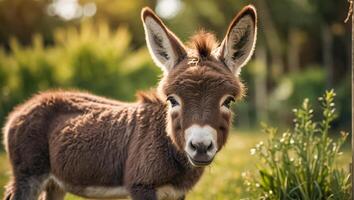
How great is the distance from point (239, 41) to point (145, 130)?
126 cm

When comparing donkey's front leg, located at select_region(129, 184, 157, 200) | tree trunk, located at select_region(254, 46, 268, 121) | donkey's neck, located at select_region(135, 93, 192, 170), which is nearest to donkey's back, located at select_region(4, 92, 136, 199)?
donkey's neck, located at select_region(135, 93, 192, 170)

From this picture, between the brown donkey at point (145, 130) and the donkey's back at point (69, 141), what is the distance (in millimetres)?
10

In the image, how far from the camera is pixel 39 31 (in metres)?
37.2

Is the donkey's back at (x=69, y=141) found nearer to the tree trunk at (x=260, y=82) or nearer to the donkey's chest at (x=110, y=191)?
the donkey's chest at (x=110, y=191)

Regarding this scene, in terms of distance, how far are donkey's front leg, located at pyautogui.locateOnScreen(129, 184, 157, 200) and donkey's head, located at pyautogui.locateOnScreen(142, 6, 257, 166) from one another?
499 mm

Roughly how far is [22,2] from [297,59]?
1682cm

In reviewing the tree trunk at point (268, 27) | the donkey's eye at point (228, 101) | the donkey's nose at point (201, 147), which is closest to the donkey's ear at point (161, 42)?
the donkey's eye at point (228, 101)

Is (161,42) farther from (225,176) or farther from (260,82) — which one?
(260,82)

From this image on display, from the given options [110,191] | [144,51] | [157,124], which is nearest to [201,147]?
[157,124]

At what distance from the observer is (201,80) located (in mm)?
5398

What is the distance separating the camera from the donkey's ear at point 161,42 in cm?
579

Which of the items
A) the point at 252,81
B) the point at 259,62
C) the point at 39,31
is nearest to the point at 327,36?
the point at 259,62

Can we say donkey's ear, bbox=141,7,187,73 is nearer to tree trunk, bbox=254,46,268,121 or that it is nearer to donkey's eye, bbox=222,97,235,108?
donkey's eye, bbox=222,97,235,108

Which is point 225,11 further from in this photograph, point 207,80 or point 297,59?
point 207,80
